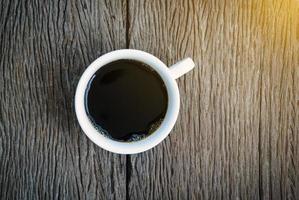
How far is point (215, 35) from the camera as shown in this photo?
669 mm

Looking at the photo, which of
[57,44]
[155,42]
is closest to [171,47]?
[155,42]

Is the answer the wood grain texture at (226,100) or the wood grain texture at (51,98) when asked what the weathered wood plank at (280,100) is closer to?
the wood grain texture at (226,100)

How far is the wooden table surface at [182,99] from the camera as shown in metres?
0.65

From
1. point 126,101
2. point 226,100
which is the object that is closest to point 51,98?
point 126,101

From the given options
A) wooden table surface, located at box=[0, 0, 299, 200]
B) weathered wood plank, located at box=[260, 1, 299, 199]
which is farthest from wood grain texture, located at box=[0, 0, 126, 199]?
weathered wood plank, located at box=[260, 1, 299, 199]

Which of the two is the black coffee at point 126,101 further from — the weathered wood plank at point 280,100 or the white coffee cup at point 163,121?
the weathered wood plank at point 280,100

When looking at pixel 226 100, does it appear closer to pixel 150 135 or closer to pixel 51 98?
pixel 150 135

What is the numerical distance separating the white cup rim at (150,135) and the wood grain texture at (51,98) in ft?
0.20

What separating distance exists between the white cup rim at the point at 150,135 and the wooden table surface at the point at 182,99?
0.06 m

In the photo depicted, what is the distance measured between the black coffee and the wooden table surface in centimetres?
4

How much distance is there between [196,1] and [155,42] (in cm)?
8

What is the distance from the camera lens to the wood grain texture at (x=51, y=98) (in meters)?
0.65

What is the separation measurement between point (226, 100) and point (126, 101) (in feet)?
0.46

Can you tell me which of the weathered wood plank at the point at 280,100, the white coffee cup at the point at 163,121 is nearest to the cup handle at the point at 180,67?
the white coffee cup at the point at 163,121
